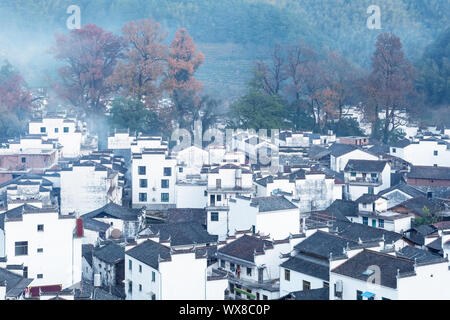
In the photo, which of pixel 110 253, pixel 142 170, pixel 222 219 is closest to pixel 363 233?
pixel 222 219

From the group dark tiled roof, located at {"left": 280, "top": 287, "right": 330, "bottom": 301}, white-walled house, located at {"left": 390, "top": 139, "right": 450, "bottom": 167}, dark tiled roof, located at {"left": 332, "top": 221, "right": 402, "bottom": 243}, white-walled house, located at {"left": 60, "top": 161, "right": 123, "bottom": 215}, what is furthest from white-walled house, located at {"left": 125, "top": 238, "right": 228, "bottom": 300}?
white-walled house, located at {"left": 390, "top": 139, "right": 450, "bottom": 167}

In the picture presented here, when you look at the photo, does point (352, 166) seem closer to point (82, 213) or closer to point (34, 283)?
point (82, 213)

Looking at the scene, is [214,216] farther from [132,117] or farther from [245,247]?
[132,117]

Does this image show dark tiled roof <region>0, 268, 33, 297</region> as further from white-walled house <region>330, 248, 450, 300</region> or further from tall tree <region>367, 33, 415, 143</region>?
tall tree <region>367, 33, 415, 143</region>

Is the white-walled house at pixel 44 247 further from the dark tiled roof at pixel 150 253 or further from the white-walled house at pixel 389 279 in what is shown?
the white-walled house at pixel 389 279

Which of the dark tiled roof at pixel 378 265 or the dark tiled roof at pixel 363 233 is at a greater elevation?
the dark tiled roof at pixel 378 265

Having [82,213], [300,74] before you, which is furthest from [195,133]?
[82,213]

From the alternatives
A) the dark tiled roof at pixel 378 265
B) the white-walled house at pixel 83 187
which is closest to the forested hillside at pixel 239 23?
the white-walled house at pixel 83 187
